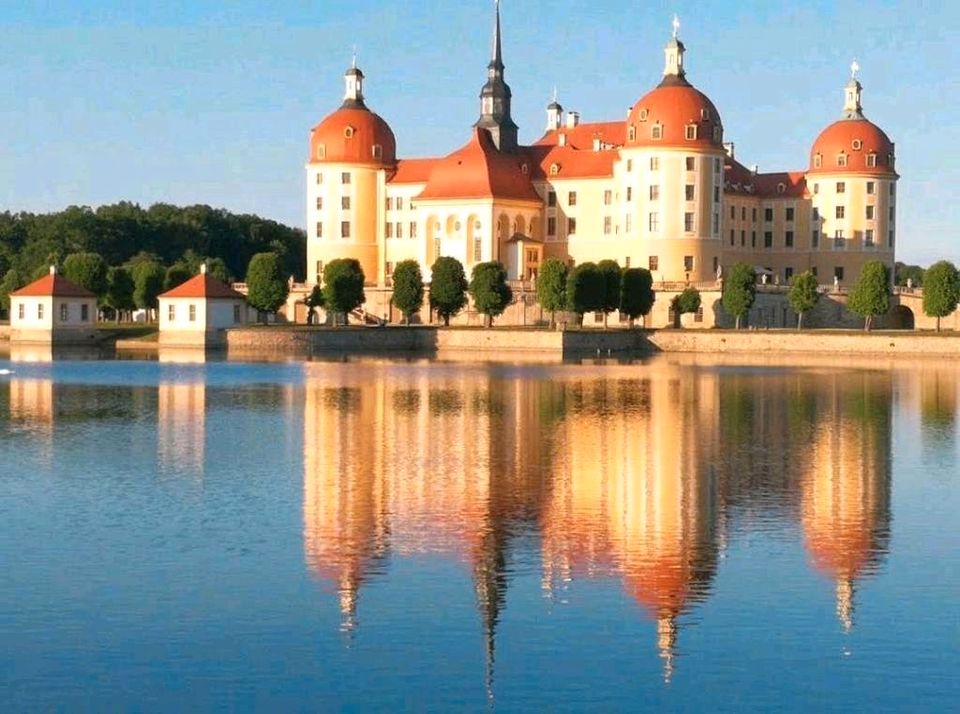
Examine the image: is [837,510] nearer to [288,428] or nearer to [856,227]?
[288,428]

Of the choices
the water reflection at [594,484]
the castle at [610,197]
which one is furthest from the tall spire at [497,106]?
the water reflection at [594,484]

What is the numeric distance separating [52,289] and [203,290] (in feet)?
24.4

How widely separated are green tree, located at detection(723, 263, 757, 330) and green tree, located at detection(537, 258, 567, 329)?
22.4 feet

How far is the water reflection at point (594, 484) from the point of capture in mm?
16625

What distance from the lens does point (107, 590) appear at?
50.5ft

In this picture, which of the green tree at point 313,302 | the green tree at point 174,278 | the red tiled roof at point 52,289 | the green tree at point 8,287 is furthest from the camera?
the green tree at point 8,287

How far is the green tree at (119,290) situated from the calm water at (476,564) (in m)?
46.1

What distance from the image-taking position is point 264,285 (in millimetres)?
72188

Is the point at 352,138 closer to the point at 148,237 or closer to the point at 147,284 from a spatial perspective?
the point at 147,284

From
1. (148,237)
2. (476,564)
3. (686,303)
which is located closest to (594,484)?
(476,564)

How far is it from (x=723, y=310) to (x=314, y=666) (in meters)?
60.7

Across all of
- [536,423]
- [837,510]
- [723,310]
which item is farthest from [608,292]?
[837,510]

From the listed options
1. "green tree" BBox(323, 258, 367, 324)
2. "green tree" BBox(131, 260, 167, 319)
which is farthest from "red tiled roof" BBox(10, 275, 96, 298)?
"green tree" BBox(323, 258, 367, 324)

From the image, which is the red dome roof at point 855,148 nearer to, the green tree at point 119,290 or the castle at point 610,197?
the castle at point 610,197
